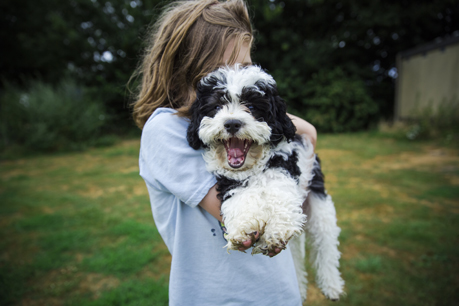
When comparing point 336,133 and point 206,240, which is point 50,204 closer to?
point 206,240

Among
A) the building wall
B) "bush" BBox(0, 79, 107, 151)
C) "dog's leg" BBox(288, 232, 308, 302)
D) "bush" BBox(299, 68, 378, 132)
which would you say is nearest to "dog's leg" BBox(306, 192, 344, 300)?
"dog's leg" BBox(288, 232, 308, 302)

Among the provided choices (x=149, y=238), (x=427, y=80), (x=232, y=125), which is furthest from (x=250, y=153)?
(x=427, y=80)

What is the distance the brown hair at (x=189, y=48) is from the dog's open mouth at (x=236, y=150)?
33 centimetres

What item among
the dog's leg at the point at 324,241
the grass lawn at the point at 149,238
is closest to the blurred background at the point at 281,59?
the grass lawn at the point at 149,238

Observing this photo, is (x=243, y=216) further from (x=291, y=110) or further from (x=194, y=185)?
(x=291, y=110)

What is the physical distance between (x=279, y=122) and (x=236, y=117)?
0.33m

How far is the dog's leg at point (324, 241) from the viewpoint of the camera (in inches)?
85.6

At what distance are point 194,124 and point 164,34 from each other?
2.16 feet

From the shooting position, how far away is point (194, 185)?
1375 millimetres

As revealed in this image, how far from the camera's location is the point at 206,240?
1.48 m

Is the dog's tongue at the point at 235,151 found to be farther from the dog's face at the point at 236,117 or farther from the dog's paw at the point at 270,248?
the dog's paw at the point at 270,248

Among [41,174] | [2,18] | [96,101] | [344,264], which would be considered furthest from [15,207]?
[2,18]

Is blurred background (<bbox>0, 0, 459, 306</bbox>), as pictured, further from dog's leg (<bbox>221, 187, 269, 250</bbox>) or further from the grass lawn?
dog's leg (<bbox>221, 187, 269, 250</bbox>)

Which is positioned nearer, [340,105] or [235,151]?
[235,151]
